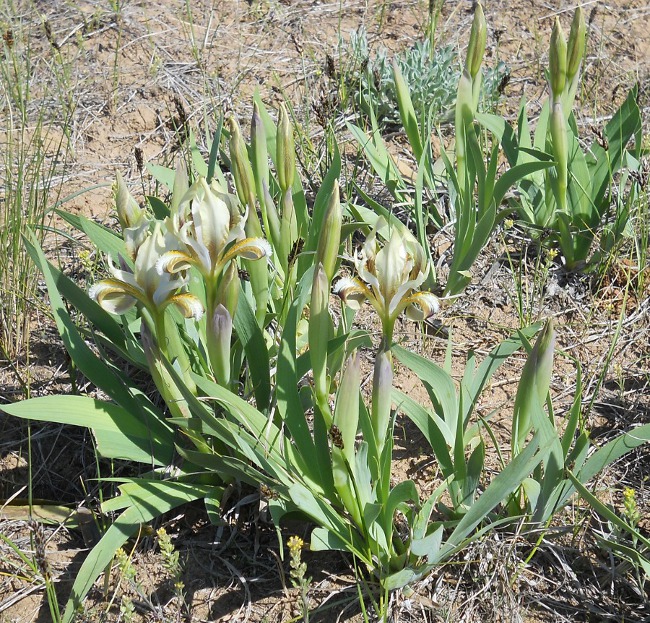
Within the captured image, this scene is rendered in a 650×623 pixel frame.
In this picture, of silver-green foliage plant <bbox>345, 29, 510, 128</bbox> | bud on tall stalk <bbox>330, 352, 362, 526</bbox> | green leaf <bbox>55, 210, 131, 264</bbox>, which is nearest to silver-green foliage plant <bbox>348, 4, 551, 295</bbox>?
silver-green foliage plant <bbox>345, 29, 510, 128</bbox>

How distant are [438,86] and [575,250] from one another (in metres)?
1.00

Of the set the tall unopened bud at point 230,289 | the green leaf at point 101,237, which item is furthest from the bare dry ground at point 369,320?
the tall unopened bud at point 230,289

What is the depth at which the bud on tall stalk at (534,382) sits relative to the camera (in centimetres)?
157

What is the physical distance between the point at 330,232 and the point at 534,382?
0.55m

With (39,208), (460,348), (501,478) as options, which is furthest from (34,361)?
(501,478)

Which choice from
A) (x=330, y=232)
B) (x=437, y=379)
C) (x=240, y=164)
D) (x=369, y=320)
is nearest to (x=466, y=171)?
(x=369, y=320)

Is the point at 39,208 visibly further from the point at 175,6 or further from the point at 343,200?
the point at 175,6

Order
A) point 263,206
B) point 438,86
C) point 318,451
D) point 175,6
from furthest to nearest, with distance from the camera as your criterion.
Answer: point 175,6 < point 438,86 < point 263,206 < point 318,451

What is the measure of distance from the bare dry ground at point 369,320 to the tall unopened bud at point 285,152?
369 millimetres

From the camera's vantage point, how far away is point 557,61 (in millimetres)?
2311

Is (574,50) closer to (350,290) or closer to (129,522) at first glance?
(350,290)

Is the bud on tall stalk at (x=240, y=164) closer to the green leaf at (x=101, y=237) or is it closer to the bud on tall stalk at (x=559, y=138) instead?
the green leaf at (x=101, y=237)

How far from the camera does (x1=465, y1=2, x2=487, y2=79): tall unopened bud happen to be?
2326mm

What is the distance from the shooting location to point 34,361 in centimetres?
231
